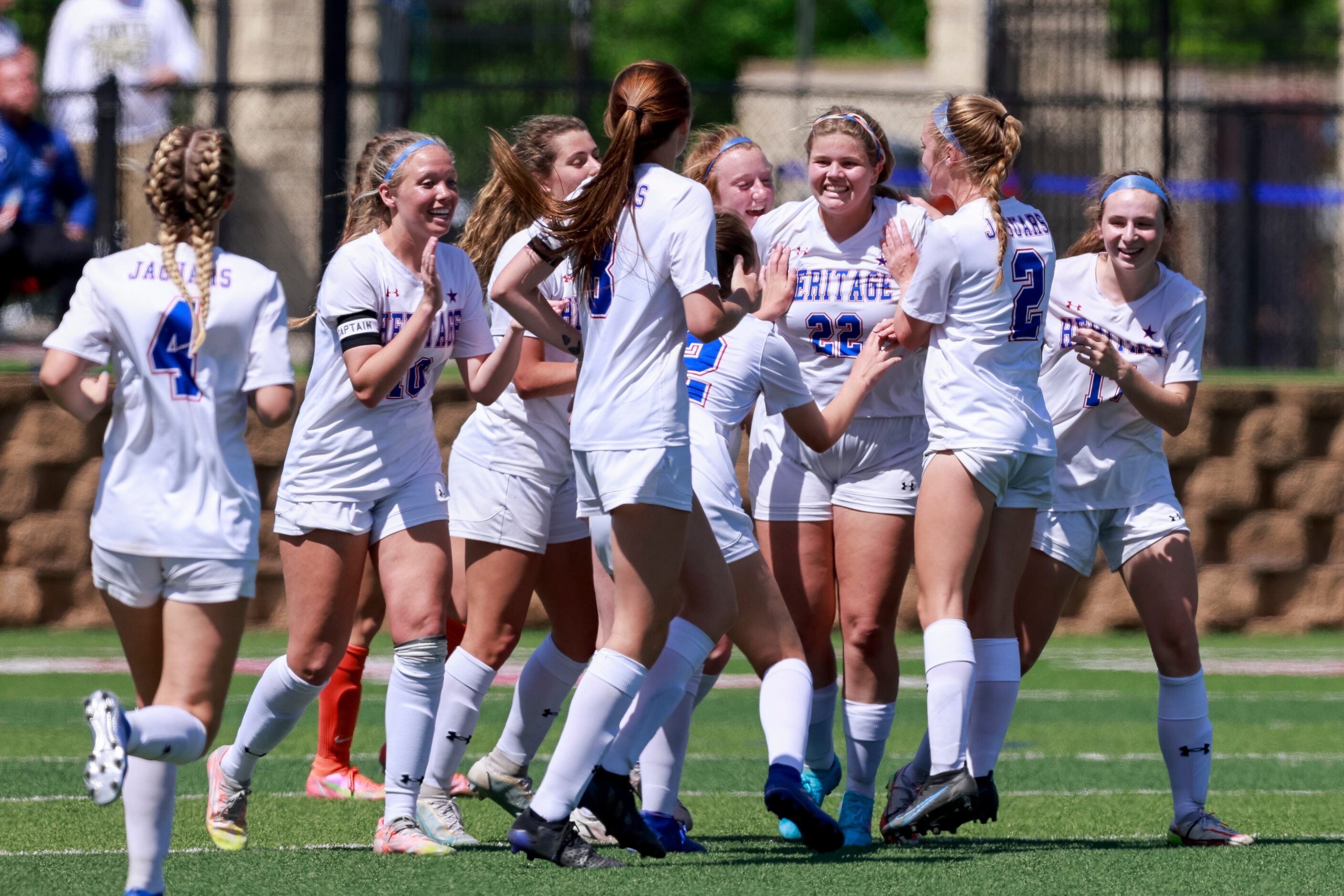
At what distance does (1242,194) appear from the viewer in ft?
39.5

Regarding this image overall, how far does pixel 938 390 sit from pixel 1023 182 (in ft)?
21.4

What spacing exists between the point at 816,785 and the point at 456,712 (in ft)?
3.88

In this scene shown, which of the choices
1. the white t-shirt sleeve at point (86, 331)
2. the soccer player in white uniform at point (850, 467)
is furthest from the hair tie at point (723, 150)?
the white t-shirt sleeve at point (86, 331)

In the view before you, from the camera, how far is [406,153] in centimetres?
534

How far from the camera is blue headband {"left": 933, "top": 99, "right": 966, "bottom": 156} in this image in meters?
5.41

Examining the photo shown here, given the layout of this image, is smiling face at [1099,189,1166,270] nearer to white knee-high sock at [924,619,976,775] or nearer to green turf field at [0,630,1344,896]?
white knee-high sock at [924,619,976,775]

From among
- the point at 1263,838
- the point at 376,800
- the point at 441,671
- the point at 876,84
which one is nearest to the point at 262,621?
the point at 376,800

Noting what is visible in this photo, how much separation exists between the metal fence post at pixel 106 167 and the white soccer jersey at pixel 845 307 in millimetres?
5771

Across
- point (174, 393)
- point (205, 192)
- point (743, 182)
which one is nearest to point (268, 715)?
point (174, 393)

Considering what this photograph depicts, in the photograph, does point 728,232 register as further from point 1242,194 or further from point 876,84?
point 876,84

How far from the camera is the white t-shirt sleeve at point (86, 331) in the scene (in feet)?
13.7

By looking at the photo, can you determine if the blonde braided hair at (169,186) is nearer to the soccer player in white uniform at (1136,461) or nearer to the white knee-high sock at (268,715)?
the white knee-high sock at (268,715)

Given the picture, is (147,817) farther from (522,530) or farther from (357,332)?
(522,530)

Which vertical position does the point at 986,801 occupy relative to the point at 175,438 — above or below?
below
